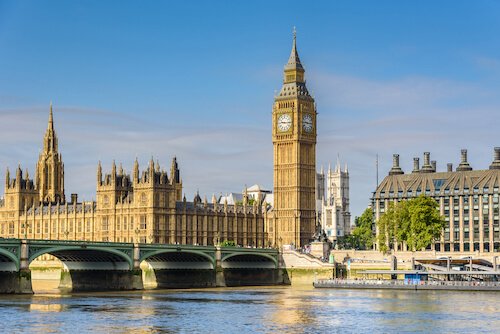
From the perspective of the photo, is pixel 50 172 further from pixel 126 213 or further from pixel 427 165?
pixel 427 165

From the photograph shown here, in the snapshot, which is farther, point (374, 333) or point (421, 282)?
point (421, 282)

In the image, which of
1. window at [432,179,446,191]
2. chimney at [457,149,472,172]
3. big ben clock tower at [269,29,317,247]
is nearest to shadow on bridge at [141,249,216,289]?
big ben clock tower at [269,29,317,247]

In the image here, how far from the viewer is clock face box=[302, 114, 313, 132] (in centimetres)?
17850

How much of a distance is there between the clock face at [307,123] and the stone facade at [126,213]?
48.6 feet

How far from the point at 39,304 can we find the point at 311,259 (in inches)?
2211

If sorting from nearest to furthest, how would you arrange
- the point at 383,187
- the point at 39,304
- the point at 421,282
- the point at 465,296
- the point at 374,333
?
1. the point at 374,333
2. the point at 39,304
3. the point at 465,296
4. the point at 421,282
5. the point at 383,187

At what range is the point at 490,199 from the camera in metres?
161

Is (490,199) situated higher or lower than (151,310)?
higher

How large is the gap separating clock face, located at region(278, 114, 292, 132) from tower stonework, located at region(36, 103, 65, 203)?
41163mm

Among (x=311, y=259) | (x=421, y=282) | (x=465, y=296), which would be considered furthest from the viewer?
(x=311, y=259)

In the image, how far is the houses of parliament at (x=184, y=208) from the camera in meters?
166

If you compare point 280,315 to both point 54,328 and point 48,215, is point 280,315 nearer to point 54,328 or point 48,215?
point 54,328

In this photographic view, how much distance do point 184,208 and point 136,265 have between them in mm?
45858

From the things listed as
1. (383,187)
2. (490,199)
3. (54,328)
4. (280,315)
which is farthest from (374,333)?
(383,187)
